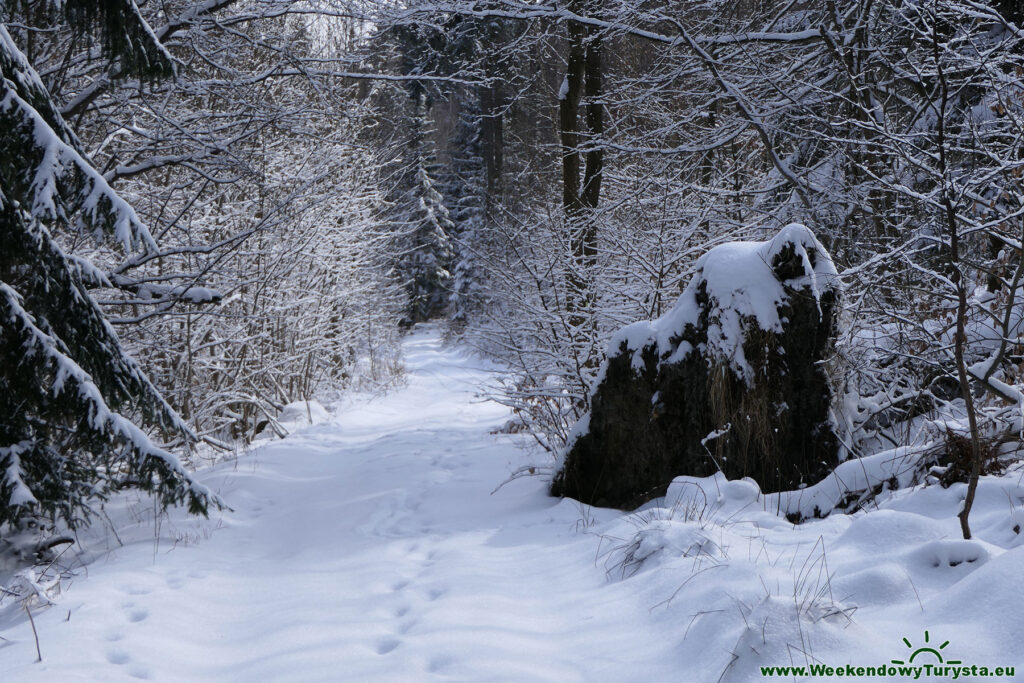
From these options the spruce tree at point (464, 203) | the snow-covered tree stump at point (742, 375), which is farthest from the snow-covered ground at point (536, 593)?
the spruce tree at point (464, 203)

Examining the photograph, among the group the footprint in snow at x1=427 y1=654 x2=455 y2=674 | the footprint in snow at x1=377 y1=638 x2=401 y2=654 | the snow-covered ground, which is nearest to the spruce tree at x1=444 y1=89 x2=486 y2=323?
the snow-covered ground

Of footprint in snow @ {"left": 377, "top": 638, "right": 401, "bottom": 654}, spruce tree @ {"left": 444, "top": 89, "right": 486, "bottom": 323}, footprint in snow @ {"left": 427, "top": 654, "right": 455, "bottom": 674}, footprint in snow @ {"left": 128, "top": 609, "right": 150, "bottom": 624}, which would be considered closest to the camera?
footprint in snow @ {"left": 427, "top": 654, "right": 455, "bottom": 674}

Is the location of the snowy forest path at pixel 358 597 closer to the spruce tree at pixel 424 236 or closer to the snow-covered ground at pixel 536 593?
the snow-covered ground at pixel 536 593

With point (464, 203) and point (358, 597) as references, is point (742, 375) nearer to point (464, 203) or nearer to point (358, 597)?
point (358, 597)

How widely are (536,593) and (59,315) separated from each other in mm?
3168

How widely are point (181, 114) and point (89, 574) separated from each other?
4.74 m

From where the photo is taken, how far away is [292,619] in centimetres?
326

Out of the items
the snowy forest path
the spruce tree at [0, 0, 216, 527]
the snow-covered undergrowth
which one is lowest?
the snowy forest path

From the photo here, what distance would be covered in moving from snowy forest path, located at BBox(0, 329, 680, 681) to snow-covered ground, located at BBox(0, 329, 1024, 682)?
0.01 meters

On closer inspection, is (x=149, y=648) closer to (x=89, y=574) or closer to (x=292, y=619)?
(x=292, y=619)

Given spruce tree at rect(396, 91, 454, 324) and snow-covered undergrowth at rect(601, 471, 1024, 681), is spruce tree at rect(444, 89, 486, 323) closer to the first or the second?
spruce tree at rect(396, 91, 454, 324)

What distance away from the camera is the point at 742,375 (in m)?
4.47

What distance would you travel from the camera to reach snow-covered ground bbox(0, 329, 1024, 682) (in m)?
2.17

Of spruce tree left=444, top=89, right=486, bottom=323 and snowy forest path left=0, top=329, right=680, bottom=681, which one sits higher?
spruce tree left=444, top=89, right=486, bottom=323
